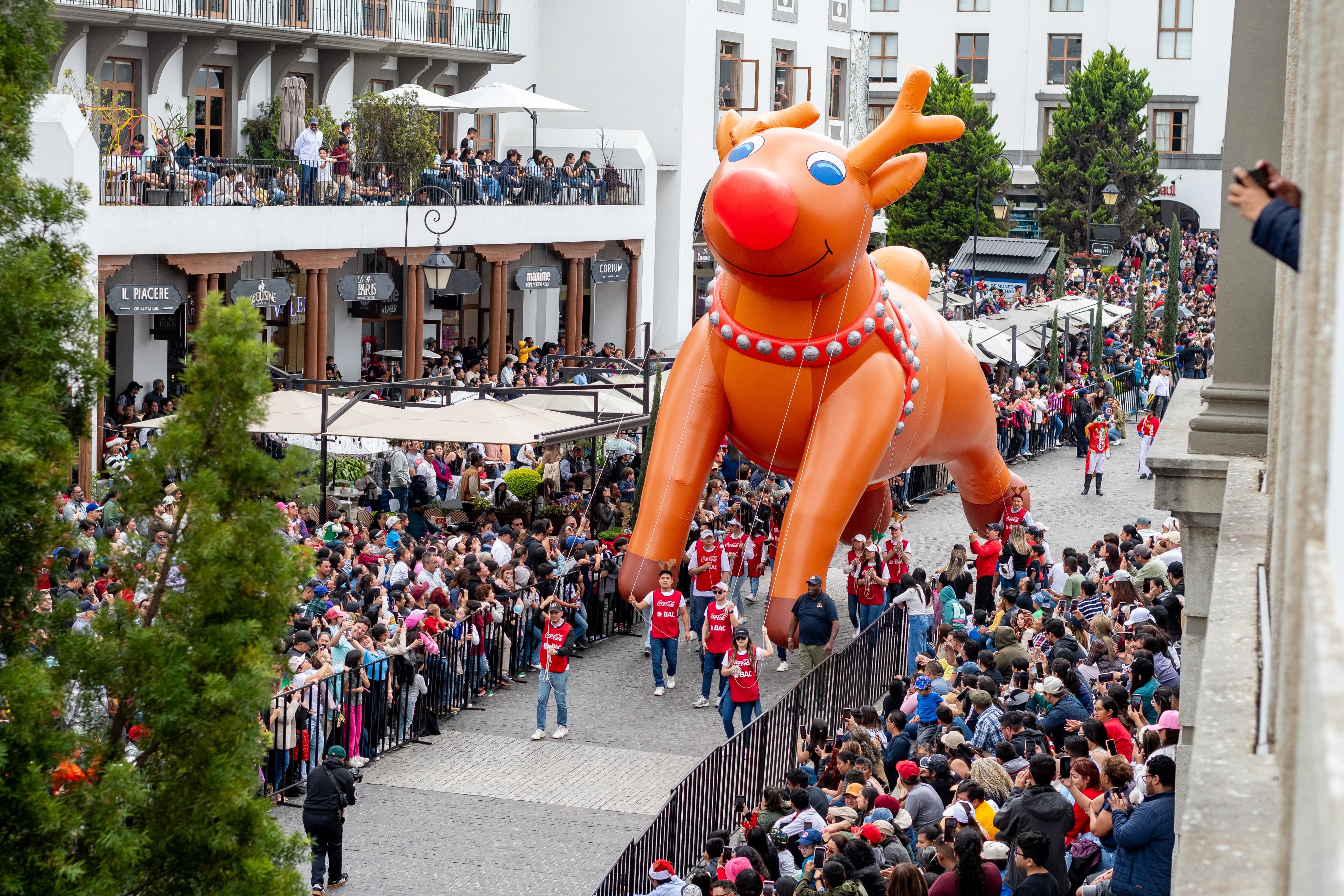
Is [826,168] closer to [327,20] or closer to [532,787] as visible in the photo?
[532,787]

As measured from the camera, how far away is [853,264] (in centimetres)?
1466

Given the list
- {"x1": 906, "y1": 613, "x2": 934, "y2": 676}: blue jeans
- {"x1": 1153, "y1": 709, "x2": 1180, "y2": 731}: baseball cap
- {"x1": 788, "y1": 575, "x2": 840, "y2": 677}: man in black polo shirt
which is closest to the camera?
{"x1": 1153, "y1": 709, "x2": 1180, "y2": 731}: baseball cap

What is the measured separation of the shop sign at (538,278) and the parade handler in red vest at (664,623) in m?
19.4

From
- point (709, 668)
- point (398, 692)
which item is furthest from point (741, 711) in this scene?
point (398, 692)

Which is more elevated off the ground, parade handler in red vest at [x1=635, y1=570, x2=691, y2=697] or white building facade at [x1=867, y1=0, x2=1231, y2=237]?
white building facade at [x1=867, y1=0, x2=1231, y2=237]

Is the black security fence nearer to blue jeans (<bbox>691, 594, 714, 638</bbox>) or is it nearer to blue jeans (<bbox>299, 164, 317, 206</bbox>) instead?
blue jeans (<bbox>691, 594, 714, 638</bbox>)

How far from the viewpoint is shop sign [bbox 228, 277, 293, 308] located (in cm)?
2691

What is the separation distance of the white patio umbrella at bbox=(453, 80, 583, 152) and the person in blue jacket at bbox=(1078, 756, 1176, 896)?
25415 mm

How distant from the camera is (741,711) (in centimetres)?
1399

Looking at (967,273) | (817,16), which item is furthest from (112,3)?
(967,273)

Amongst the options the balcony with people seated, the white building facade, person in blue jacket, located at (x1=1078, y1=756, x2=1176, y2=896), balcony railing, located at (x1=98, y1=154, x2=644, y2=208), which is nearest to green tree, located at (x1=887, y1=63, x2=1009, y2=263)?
the white building facade

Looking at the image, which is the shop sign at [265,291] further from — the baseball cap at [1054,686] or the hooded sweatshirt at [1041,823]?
the hooded sweatshirt at [1041,823]

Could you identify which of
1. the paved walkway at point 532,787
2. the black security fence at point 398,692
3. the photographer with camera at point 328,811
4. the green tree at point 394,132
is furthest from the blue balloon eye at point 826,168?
the green tree at point 394,132

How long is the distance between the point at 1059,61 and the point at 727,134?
5497 cm
